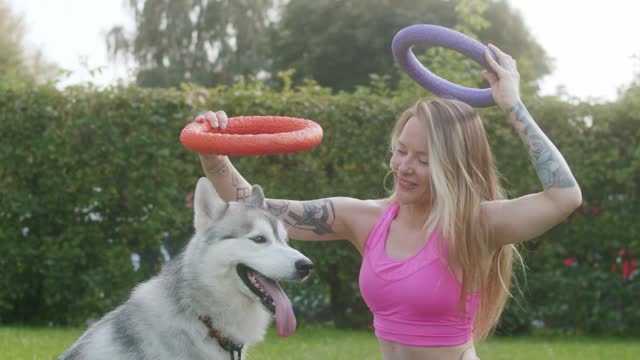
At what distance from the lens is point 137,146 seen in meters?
9.05

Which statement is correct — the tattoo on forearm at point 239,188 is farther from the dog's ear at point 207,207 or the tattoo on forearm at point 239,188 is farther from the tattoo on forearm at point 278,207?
the dog's ear at point 207,207

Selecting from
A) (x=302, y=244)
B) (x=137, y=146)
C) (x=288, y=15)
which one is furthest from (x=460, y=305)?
(x=288, y=15)

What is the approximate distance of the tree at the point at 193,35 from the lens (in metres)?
40.2

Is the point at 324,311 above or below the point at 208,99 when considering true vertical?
below

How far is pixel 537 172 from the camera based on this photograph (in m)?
3.57

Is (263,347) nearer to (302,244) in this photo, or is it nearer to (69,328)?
(302,244)

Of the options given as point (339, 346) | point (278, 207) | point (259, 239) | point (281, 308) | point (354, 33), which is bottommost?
point (339, 346)

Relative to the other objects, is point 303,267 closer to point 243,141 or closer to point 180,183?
point 243,141

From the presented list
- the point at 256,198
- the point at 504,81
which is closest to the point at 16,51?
the point at 256,198

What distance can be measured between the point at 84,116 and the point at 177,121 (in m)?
1.02

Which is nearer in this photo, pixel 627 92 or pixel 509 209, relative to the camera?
pixel 509 209

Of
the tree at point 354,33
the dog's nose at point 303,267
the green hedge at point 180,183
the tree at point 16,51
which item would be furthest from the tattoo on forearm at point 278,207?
the tree at point 16,51

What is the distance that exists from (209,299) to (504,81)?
1.69m

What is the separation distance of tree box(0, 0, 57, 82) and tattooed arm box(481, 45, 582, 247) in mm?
33767
